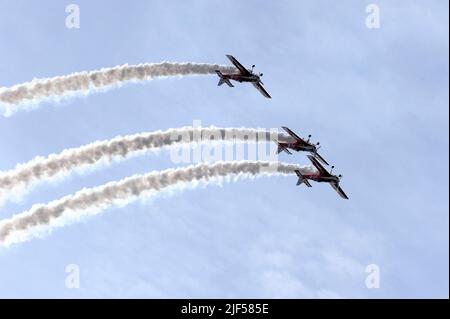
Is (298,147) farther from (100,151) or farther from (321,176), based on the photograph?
(100,151)

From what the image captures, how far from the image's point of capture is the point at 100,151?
516 ft

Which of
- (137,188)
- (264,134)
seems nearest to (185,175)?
(137,188)

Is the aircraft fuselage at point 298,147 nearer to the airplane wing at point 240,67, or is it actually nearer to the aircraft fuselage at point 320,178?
the aircraft fuselage at point 320,178

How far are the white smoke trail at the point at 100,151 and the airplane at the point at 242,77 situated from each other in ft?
37.8

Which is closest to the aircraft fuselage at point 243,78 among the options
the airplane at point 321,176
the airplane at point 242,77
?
the airplane at point 242,77

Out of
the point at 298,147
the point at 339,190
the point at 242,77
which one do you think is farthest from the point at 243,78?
the point at 339,190

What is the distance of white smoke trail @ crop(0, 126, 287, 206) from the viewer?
149500mm

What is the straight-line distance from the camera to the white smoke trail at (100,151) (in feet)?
490

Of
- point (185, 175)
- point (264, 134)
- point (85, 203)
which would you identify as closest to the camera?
point (85, 203)

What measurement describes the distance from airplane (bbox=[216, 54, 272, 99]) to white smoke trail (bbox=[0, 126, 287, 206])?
37.8ft
